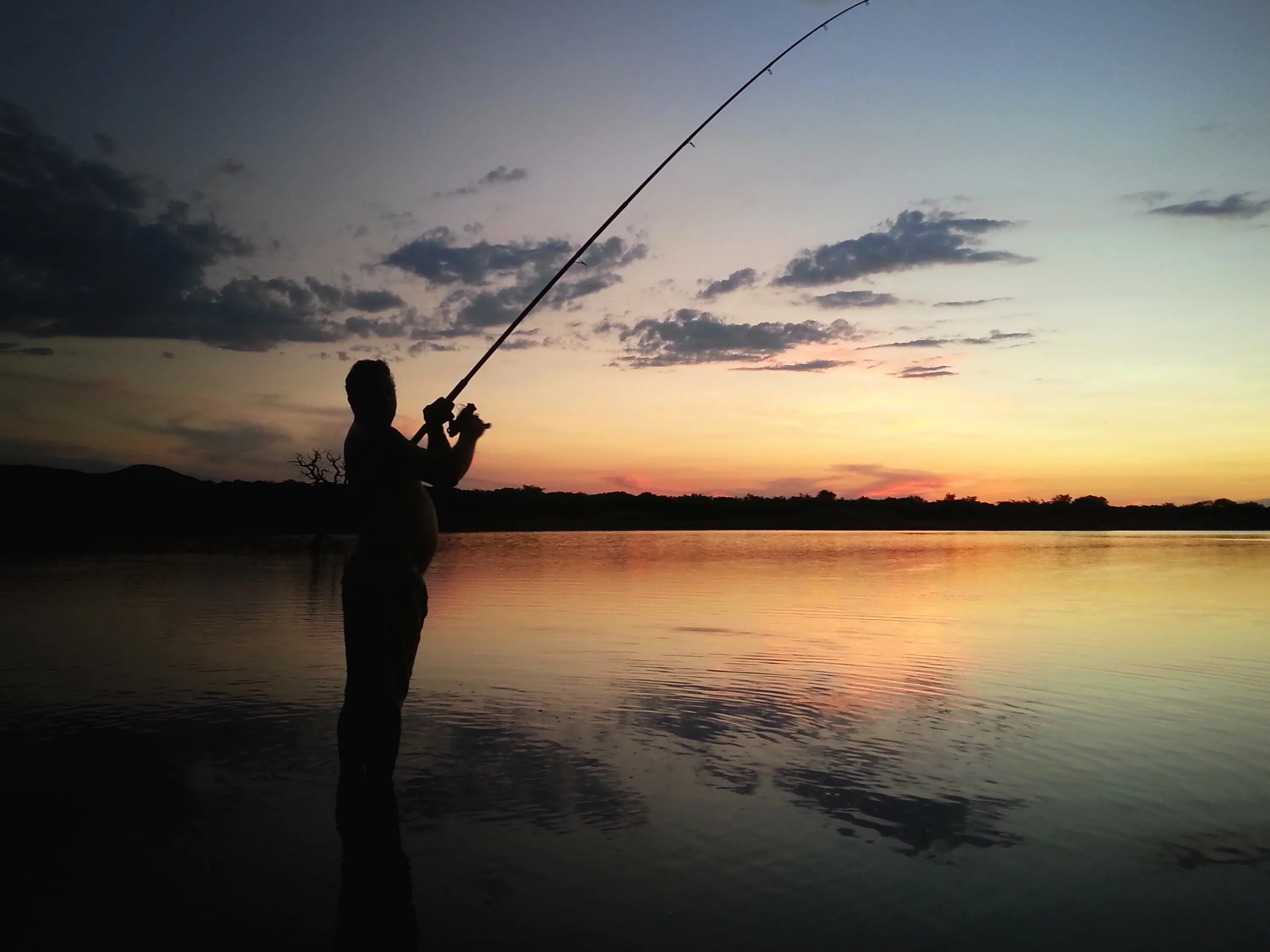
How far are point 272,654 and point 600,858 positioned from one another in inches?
255

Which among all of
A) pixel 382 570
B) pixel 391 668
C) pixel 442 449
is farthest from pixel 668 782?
pixel 442 449

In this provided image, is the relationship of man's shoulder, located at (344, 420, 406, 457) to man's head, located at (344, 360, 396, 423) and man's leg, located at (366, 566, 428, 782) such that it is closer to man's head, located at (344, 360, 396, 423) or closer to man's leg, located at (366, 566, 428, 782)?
man's head, located at (344, 360, 396, 423)

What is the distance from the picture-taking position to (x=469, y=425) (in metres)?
5.05

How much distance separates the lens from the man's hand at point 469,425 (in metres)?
5.02

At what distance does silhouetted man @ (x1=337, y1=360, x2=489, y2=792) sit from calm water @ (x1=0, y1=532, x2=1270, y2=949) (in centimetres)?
38

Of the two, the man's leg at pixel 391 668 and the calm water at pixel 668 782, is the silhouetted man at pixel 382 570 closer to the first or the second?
the man's leg at pixel 391 668

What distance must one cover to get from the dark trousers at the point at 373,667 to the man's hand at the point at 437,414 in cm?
74

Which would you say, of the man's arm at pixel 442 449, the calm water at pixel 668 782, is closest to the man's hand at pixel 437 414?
the man's arm at pixel 442 449

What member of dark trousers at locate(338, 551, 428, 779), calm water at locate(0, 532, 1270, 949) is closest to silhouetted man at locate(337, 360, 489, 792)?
dark trousers at locate(338, 551, 428, 779)

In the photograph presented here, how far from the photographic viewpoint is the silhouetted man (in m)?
4.88

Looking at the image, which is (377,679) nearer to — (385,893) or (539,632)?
(385,893)

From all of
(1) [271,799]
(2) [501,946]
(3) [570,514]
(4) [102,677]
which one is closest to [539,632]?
(4) [102,677]

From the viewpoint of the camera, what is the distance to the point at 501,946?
11.0 feet

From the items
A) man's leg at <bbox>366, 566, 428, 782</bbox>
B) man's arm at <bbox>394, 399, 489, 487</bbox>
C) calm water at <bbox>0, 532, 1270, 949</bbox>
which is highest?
man's arm at <bbox>394, 399, 489, 487</bbox>
